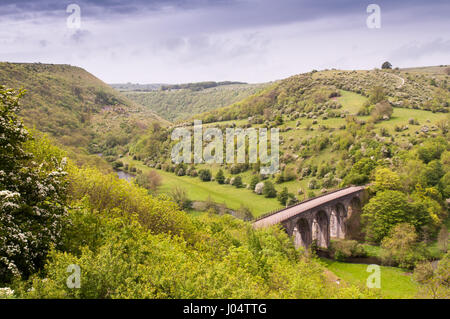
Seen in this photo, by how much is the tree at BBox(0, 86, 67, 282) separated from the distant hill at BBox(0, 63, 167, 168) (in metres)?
113

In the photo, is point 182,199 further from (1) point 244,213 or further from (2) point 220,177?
(2) point 220,177

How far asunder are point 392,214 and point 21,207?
57.3 meters

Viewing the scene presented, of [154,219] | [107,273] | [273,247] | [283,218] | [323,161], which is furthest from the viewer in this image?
[323,161]

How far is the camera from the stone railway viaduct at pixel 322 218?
5203 centimetres

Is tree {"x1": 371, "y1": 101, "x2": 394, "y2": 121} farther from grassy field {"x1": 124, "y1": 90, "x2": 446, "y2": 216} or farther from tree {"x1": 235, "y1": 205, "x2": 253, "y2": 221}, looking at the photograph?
tree {"x1": 235, "y1": 205, "x2": 253, "y2": 221}

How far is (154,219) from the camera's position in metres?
30.8

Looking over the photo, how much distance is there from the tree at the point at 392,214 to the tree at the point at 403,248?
288 cm

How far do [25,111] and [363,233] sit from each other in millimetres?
128333

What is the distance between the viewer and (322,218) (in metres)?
60.3

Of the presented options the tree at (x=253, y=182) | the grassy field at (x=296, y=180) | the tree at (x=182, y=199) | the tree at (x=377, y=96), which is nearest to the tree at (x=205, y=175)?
the grassy field at (x=296, y=180)

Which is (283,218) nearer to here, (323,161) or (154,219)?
(154,219)

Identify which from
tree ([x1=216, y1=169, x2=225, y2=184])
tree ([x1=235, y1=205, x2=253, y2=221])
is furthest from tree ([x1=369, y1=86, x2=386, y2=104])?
tree ([x1=235, y1=205, x2=253, y2=221])

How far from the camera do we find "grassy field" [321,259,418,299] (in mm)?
41219
